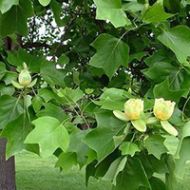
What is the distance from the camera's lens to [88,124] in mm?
1709

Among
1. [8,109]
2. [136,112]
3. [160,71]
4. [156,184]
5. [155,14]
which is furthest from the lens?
[160,71]

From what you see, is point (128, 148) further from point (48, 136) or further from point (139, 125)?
point (48, 136)

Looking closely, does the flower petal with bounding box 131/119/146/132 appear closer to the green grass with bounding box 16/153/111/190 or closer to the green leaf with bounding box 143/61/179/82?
the green leaf with bounding box 143/61/179/82

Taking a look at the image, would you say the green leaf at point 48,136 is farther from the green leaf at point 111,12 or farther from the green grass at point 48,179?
the green grass at point 48,179

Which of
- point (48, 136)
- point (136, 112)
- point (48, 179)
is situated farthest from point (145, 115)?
point (48, 179)

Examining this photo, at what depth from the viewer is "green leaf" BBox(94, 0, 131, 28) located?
1.46 meters

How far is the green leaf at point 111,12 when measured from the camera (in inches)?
57.7

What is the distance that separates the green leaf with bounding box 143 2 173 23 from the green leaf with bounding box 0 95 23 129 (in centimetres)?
55

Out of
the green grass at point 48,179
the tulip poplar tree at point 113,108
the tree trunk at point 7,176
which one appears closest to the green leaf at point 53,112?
the tulip poplar tree at point 113,108

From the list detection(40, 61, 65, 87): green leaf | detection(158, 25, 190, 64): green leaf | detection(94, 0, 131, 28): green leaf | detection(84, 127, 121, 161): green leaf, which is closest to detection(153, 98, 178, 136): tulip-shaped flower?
detection(84, 127, 121, 161): green leaf

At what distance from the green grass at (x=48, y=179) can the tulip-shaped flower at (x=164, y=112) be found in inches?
339

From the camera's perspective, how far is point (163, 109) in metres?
1.31

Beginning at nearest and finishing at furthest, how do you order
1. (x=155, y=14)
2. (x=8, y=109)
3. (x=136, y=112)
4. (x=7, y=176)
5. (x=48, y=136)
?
(x=136, y=112) < (x=48, y=136) < (x=155, y=14) < (x=8, y=109) < (x=7, y=176)

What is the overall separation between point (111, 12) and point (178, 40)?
0.33 meters
